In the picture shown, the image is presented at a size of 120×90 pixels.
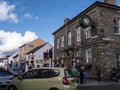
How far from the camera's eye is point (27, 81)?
1213cm

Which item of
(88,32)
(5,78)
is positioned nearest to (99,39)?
(88,32)

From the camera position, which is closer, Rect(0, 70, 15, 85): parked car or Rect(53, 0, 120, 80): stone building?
Rect(0, 70, 15, 85): parked car

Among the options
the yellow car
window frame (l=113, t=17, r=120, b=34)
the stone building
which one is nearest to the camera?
the yellow car

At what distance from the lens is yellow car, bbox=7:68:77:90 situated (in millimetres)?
11248

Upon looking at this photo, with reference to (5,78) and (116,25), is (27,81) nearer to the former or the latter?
(5,78)

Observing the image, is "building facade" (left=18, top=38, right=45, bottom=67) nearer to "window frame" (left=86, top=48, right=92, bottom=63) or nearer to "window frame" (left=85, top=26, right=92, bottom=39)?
"window frame" (left=85, top=26, right=92, bottom=39)

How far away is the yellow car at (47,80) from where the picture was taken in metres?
11.2

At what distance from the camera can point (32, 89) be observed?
1202 centimetres

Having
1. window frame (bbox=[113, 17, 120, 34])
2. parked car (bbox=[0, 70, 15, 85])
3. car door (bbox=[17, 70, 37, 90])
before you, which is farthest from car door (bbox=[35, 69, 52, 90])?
window frame (bbox=[113, 17, 120, 34])

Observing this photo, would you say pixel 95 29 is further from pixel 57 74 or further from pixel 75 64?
pixel 57 74

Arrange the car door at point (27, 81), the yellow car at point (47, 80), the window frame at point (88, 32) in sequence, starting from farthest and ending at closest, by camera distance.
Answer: the window frame at point (88, 32), the car door at point (27, 81), the yellow car at point (47, 80)

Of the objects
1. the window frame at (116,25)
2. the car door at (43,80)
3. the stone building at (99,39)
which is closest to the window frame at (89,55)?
the stone building at (99,39)

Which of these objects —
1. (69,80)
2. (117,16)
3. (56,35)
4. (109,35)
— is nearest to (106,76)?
(109,35)

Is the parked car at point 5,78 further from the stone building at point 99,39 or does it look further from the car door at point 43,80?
the stone building at point 99,39
